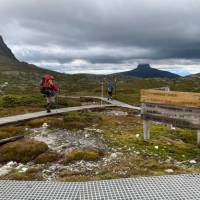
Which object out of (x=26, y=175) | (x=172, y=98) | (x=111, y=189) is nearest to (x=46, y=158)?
(x=26, y=175)

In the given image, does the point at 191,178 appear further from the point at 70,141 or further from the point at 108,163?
the point at 70,141

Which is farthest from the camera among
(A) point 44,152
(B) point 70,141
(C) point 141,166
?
(B) point 70,141

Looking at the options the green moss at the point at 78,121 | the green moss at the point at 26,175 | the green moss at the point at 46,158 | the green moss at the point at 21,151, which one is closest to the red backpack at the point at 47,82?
the green moss at the point at 78,121

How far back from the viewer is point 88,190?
9.23 metres

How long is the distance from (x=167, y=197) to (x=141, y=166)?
321cm

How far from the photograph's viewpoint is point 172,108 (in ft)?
51.4

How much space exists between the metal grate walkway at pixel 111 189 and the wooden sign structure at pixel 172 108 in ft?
16.6

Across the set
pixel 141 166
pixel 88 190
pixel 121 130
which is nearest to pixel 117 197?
pixel 88 190

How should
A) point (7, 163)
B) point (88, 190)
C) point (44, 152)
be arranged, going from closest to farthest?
1. point (88, 190)
2. point (7, 163)
3. point (44, 152)

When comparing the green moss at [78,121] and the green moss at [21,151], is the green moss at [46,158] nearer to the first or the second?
the green moss at [21,151]

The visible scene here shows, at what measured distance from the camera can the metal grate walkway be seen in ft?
28.8

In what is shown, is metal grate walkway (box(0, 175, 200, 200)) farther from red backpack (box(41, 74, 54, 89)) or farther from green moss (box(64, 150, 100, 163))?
red backpack (box(41, 74, 54, 89))

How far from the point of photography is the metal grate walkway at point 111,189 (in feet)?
28.8

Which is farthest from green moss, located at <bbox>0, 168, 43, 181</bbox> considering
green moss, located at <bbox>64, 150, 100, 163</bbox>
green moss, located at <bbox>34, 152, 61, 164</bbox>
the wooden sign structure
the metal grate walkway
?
the wooden sign structure
